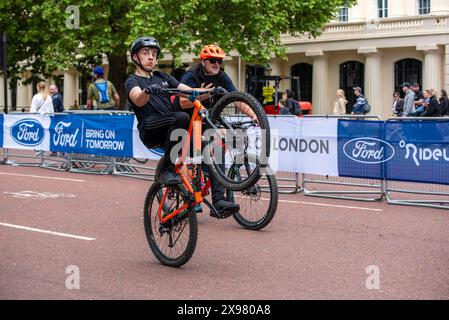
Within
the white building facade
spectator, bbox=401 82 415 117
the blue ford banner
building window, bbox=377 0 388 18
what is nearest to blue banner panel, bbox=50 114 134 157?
the blue ford banner

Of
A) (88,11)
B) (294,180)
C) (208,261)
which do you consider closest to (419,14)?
(88,11)

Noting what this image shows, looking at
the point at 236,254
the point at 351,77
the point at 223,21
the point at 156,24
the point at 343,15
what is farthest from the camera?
the point at 351,77

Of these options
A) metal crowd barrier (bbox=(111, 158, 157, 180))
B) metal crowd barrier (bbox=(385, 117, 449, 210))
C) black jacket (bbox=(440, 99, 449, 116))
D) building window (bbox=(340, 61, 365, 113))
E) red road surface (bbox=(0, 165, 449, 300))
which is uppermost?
building window (bbox=(340, 61, 365, 113))

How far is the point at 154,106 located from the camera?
7777 millimetres

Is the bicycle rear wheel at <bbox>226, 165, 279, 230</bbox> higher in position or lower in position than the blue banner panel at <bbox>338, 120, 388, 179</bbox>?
lower

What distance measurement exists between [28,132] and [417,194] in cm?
934

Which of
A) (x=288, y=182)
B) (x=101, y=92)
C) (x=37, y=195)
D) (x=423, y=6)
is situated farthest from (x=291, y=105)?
(x=423, y=6)

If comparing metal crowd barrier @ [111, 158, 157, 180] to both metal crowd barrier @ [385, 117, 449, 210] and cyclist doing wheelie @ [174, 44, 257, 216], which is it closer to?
metal crowd barrier @ [385, 117, 449, 210]

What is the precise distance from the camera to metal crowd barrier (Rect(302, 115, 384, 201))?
13.0m

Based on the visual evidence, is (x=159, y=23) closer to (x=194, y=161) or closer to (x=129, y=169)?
(x=129, y=169)

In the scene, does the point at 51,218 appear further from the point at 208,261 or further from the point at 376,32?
the point at 376,32

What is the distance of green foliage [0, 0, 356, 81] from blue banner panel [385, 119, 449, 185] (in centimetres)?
1733

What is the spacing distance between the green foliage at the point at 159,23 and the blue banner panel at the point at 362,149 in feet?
54.4

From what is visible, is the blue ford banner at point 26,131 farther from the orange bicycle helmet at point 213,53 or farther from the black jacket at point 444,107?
the black jacket at point 444,107
